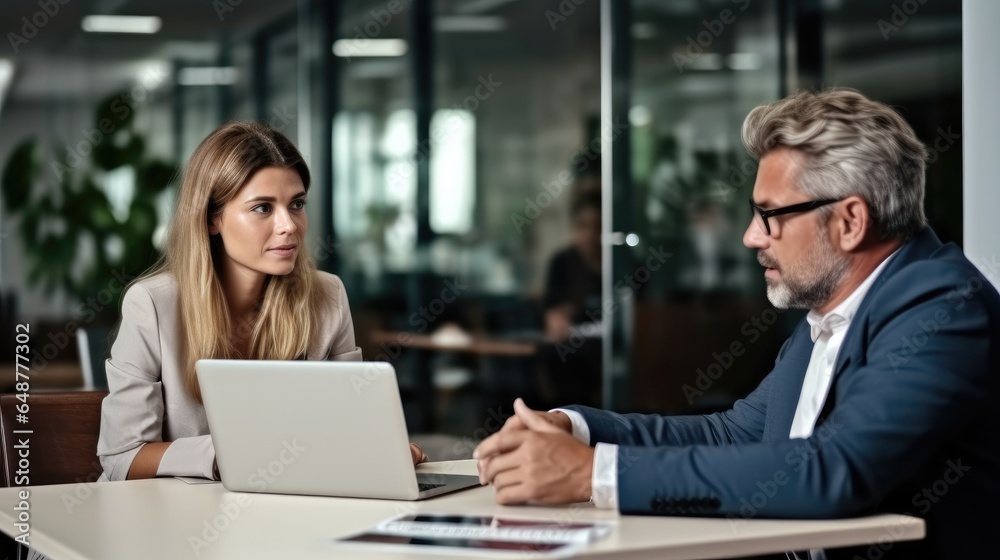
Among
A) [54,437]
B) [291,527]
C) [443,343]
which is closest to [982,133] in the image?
[291,527]

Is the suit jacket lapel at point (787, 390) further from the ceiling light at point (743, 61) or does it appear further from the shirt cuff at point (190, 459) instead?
the ceiling light at point (743, 61)

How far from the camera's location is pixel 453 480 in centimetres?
217

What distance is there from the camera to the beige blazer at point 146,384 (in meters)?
2.52

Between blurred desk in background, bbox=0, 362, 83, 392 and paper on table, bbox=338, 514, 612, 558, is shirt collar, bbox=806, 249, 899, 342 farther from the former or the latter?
blurred desk in background, bbox=0, 362, 83, 392

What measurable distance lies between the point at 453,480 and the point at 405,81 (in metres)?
4.94

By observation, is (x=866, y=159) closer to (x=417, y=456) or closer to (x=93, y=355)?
(x=417, y=456)

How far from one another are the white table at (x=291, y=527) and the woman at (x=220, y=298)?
1.53ft

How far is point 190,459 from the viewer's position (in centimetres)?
229

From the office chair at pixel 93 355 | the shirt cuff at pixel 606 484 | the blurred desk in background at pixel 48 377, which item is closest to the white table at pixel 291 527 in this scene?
the shirt cuff at pixel 606 484

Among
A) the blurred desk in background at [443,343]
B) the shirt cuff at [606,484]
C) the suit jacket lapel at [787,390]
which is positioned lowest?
the blurred desk in background at [443,343]

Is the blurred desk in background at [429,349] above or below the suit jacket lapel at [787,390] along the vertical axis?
below

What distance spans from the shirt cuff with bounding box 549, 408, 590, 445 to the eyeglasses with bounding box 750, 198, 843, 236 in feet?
1.68

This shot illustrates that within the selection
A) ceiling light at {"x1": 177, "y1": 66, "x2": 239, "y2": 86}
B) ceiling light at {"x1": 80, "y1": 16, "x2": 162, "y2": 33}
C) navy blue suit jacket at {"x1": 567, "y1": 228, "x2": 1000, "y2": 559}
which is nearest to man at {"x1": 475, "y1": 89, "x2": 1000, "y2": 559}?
navy blue suit jacket at {"x1": 567, "y1": 228, "x2": 1000, "y2": 559}

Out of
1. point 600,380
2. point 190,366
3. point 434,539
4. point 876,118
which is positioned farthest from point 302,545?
point 600,380
